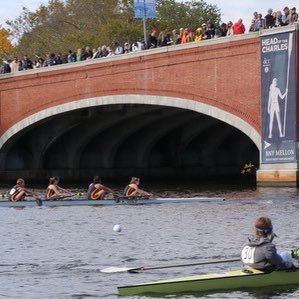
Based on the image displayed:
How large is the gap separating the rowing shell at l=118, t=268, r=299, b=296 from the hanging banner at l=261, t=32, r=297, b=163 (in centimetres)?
2303

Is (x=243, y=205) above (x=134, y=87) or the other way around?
the other way around

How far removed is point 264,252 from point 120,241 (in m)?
8.43

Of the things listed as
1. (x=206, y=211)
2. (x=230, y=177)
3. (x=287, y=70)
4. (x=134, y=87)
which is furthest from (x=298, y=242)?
(x=230, y=177)

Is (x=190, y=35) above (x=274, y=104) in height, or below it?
above

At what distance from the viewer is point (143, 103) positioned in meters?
47.3

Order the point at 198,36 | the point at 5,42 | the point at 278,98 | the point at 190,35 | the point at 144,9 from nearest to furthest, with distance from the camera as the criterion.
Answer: the point at 278,98 → the point at 198,36 → the point at 190,35 → the point at 144,9 → the point at 5,42

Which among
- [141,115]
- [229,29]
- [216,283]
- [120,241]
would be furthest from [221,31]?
[216,283]

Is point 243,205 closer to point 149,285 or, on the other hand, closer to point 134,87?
point 134,87

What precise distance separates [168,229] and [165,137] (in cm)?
3343

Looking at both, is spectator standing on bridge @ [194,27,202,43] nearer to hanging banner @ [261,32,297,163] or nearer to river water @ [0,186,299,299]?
hanging banner @ [261,32,297,163]

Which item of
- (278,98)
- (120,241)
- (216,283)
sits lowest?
(216,283)

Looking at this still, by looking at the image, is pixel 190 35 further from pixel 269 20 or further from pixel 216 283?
pixel 216 283

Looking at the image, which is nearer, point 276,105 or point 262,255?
point 262,255

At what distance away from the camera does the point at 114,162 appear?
6050 cm
